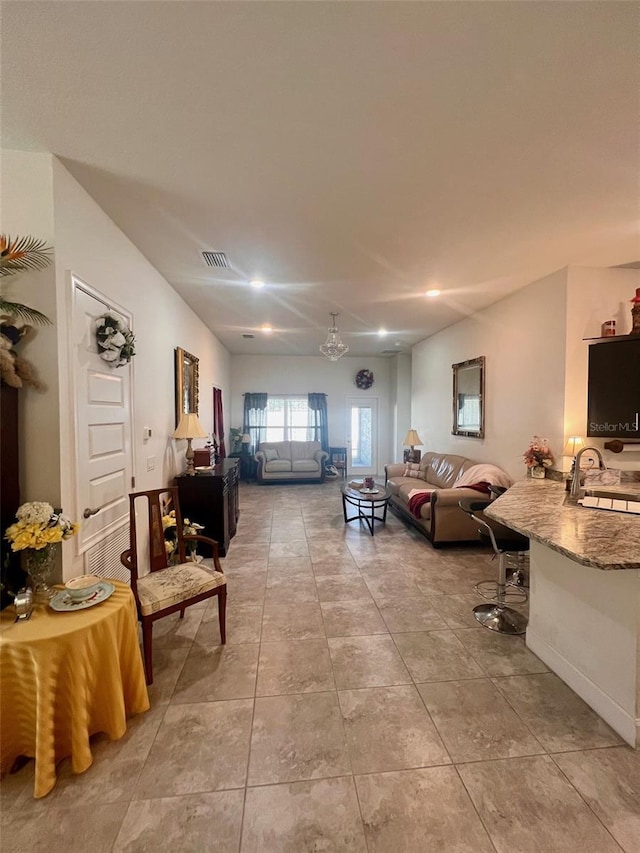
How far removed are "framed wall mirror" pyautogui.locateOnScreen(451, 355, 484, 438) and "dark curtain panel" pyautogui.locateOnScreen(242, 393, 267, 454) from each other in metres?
4.44

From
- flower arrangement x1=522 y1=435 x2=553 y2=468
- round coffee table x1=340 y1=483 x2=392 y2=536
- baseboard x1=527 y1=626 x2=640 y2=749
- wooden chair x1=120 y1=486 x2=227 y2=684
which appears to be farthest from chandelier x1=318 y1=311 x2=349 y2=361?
baseboard x1=527 y1=626 x2=640 y2=749

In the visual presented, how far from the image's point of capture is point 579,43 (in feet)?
4.16

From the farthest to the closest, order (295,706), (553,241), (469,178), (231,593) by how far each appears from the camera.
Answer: (231,593) → (553,241) → (469,178) → (295,706)

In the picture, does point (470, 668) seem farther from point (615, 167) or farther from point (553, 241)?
point (553, 241)

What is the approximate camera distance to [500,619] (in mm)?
2535

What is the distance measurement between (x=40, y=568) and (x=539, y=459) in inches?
153

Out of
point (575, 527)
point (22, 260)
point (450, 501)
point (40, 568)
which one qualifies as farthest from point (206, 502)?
point (575, 527)

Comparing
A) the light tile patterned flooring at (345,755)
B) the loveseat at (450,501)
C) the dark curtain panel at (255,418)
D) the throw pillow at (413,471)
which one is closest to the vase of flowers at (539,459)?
the loveseat at (450,501)

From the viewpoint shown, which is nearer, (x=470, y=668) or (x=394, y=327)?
(x=470, y=668)

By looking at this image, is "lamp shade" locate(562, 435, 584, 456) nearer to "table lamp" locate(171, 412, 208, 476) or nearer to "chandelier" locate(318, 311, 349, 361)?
"chandelier" locate(318, 311, 349, 361)

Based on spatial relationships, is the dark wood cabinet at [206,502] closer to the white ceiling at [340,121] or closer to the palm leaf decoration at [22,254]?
the white ceiling at [340,121]

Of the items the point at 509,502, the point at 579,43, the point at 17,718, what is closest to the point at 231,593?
the point at 17,718

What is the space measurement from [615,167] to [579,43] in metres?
0.91

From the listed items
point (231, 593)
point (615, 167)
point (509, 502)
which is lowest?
point (231, 593)
